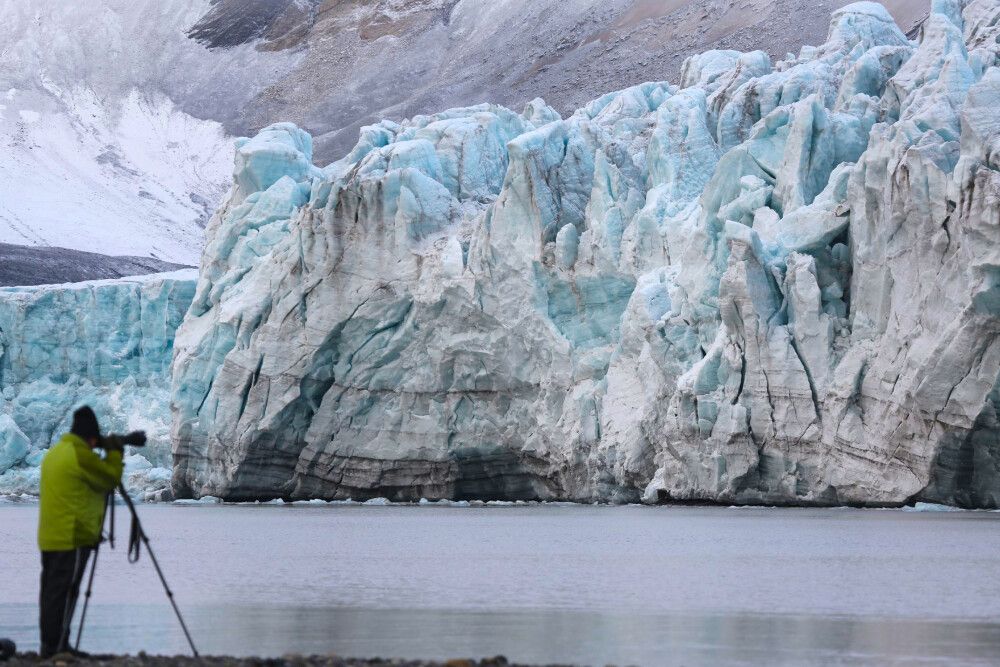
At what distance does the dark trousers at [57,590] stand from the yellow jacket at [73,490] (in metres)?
0.05

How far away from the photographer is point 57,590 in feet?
23.5

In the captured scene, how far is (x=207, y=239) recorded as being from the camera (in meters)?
34.2

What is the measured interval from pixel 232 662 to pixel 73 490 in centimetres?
111

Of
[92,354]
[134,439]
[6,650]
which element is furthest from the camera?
[92,354]

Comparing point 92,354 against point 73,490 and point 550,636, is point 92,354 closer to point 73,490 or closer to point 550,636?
point 550,636

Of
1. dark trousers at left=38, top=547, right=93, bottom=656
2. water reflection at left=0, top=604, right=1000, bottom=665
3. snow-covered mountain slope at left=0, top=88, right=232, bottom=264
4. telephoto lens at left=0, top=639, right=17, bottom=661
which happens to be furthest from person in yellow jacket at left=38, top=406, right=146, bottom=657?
snow-covered mountain slope at left=0, top=88, right=232, bottom=264

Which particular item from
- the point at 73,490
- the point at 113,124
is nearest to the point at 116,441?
the point at 73,490

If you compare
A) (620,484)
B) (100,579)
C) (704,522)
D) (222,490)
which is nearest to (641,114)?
A: (620,484)

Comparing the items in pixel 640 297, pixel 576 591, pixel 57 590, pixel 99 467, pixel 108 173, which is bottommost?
pixel 576 591

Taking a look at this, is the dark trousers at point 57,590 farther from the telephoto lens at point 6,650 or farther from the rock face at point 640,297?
the rock face at point 640,297

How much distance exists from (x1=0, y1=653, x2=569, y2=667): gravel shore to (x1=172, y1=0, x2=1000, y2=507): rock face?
46.4 ft

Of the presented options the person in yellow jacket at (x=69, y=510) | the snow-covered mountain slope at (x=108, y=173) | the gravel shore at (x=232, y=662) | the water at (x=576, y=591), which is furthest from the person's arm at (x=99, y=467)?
the snow-covered mountain slope at (x=108, y=173)

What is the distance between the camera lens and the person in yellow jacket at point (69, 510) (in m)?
7.06

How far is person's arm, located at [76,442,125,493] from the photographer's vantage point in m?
7.04
